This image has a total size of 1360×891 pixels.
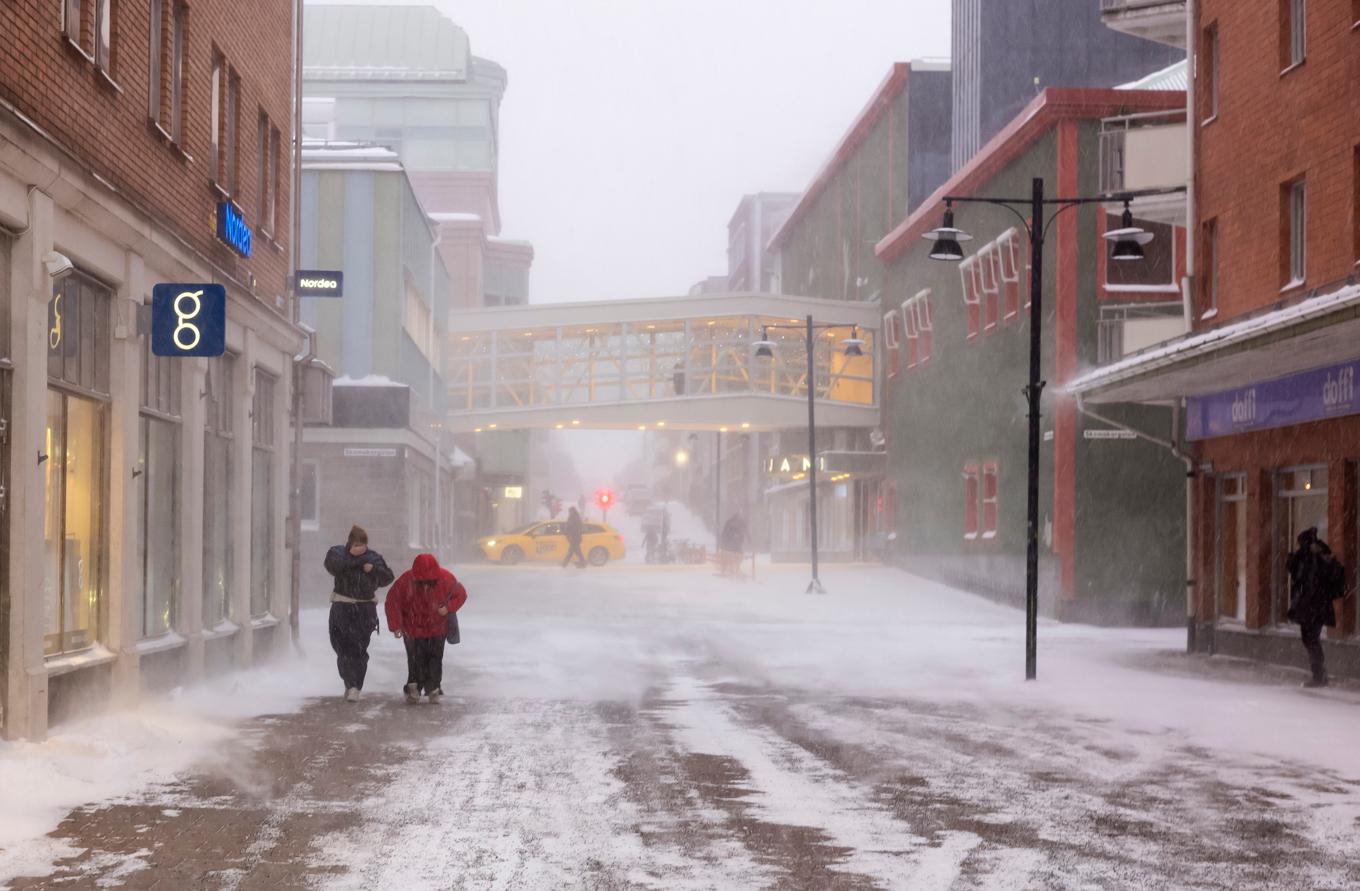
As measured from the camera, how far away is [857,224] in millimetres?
58500

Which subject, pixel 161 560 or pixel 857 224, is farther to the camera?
pixel 857 224

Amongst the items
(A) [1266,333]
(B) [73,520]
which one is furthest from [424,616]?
(A) [1266,333]

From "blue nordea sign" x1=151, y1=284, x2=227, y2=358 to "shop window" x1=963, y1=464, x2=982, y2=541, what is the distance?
24.9m

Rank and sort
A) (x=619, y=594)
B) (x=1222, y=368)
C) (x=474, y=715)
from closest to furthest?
(x=474, y=715)
(x=1222, y=368)
(x=619, y=594)

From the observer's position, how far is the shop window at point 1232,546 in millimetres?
24016

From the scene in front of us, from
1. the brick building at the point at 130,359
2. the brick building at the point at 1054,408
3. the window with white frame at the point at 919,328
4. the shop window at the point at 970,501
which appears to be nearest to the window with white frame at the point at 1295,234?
the brick building at the point at 1054,408

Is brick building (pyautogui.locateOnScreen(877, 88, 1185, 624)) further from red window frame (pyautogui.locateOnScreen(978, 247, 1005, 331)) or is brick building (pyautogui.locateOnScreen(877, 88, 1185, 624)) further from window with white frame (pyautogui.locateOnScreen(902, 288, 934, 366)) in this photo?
window with white frame (pyautogui.locateOnScreen(902, 288, 934, 366))

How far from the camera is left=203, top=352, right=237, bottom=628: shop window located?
19281 millimetres

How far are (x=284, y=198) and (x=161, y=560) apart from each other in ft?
25.5

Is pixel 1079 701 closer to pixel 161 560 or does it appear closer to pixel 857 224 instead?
pixel 161 560

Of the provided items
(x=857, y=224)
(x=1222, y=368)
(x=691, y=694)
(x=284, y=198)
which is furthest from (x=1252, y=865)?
(x=857, y=224)

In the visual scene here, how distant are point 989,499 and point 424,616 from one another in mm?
22777

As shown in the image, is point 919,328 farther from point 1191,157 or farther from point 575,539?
point 1191,157

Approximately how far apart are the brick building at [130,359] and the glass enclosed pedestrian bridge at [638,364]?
116ft
